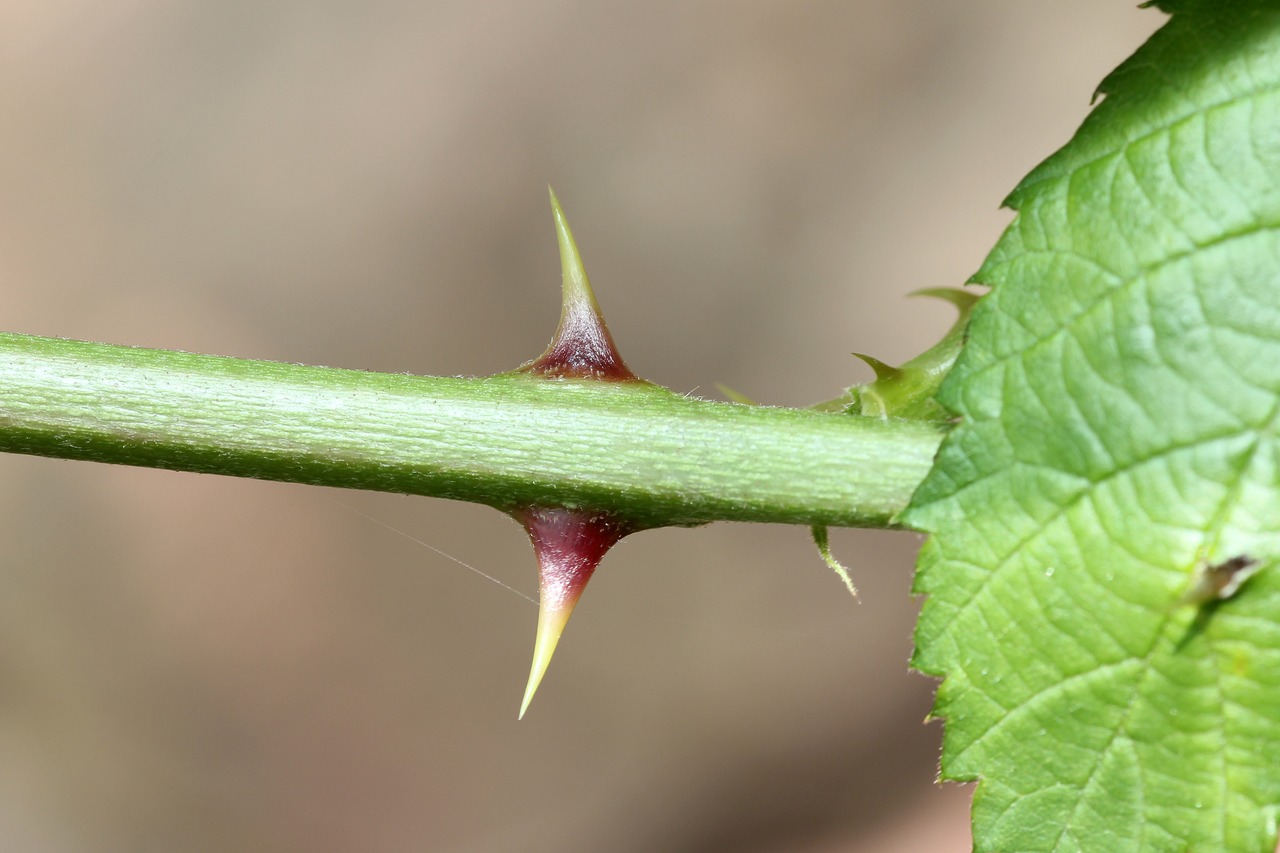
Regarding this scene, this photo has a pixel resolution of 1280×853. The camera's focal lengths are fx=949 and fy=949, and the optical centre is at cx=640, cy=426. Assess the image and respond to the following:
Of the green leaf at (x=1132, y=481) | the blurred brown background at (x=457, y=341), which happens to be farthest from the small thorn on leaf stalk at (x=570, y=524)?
the blurred brown background at (x=457, y=341)

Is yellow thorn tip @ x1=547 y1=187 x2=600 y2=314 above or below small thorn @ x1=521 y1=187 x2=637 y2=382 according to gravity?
Answer: above

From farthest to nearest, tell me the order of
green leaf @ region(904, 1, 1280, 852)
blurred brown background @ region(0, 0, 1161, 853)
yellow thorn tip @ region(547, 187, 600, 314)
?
blurred brown background @ region(0, 0, 1161, 853), yellow thorn tip @ region(547, 187, 600, 314), green leaf @ region(904, 1, 1280, 852)

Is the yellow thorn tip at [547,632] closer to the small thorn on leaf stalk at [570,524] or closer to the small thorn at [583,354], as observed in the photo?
the small thorn on leaf stalk at [570,524]

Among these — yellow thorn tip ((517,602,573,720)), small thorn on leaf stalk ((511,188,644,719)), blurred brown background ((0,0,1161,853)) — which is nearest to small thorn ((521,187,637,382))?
small thorn on leaf stalk ((511,188,644,719))

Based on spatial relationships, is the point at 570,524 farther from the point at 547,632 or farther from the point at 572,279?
the point at 572,279

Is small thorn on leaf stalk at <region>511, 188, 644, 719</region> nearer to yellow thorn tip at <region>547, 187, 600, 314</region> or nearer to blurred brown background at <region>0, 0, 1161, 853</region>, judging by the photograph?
yellow thorn tip at <region>547, 187, 600, 314</region>

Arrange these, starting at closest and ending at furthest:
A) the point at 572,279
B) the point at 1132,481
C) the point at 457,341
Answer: the point at 1132,481 → the point at 572,279 → the point at 457,341

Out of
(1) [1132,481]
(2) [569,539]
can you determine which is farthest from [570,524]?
(1) [1132,481]
